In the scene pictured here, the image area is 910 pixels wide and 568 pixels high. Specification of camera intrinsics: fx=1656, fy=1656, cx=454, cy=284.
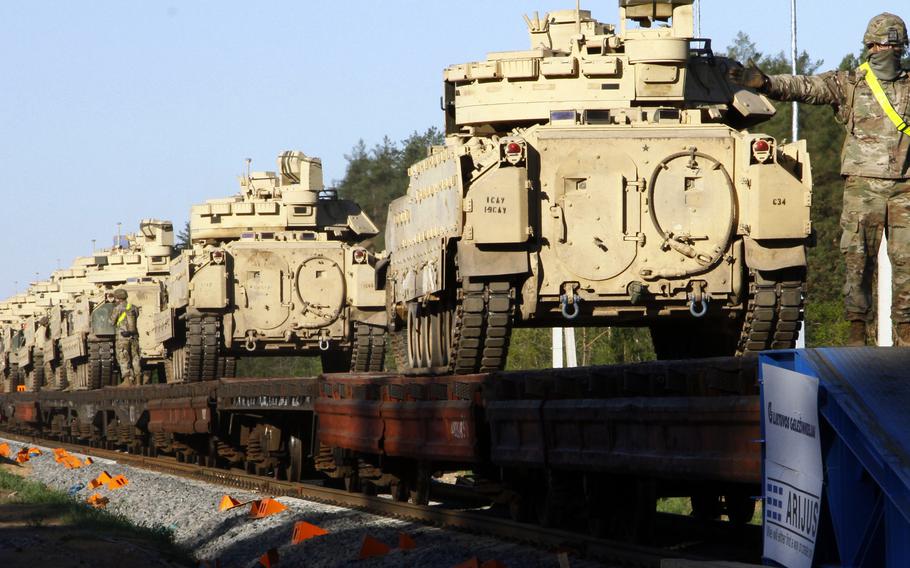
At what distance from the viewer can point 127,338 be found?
123 ft

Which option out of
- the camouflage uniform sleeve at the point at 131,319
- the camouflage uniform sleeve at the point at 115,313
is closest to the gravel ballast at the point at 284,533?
the camouflage uniform sleeve at the point at 131,319

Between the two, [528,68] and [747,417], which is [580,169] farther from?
[747,417]

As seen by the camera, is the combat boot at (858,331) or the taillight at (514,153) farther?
the taillight at (514,153)

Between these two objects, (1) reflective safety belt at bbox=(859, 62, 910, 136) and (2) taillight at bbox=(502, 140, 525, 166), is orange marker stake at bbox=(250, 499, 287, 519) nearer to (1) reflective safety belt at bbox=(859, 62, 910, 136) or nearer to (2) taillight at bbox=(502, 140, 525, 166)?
(2) taillight at bbox=(502, 140, 525, 166)

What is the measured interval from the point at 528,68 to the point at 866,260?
6860mm

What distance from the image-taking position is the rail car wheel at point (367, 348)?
27.0 meters

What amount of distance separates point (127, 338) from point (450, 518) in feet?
84.1

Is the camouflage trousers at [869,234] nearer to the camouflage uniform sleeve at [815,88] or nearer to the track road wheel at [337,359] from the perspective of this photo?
the camouflage uniform sleeve at [815,88]

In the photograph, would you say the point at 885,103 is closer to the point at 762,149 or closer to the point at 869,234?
the point at 869,234

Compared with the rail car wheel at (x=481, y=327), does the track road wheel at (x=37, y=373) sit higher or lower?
lower

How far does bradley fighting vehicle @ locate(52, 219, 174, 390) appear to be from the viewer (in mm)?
38969

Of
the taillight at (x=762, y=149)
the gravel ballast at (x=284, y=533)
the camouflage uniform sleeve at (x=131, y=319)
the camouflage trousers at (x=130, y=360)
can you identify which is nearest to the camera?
the gravel ballast at (x=284, y=533)

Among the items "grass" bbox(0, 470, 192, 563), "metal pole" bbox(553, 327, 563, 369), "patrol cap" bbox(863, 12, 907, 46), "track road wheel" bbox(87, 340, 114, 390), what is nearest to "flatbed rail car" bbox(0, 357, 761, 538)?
"grass" bbox(0, 470, 192, 563)

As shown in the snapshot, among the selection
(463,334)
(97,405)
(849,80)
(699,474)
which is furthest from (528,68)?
(97,405)
